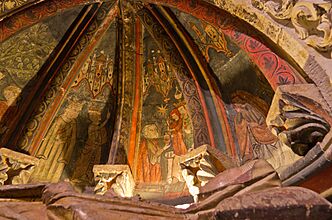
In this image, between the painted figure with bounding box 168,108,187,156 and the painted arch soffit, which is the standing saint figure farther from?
the painted arch soffit

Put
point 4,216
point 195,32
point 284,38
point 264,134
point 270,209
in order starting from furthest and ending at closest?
point 195,32
point 264,134
point 284,38
point 4,216
point 270,209

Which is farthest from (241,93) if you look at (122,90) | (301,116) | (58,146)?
(58,146)

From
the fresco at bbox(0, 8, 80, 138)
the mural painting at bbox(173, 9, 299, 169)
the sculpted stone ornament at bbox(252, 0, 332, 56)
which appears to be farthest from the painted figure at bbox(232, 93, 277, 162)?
the fresco at bbox(0, 8, 80, 138)

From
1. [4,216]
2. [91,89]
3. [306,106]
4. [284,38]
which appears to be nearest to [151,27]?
[91,89]

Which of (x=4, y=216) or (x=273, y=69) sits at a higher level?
(x=273, y=69)

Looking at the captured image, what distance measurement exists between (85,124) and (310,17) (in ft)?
12.5

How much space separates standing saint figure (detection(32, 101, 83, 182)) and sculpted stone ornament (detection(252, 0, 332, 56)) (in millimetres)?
3461

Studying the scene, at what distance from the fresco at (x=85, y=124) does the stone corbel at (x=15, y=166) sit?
1.19 feet

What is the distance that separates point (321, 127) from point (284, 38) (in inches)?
30.6

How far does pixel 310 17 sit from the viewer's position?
10.6 feet

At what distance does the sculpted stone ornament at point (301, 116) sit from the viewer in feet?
10.5

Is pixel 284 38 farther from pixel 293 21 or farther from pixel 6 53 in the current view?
pixel 6 53

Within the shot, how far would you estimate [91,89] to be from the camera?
635 centimetres

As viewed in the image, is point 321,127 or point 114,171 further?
point 114,171
